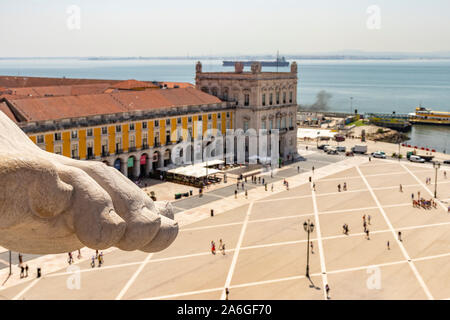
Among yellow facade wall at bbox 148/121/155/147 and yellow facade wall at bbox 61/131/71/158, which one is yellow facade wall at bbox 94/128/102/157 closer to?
yellow facade wall at bbox 61/131/71/158

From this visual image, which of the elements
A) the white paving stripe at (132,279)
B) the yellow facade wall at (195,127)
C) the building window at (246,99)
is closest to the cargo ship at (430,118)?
the building window at (246,99)

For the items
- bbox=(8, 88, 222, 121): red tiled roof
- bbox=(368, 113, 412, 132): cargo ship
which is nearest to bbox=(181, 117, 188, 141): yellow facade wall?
bbox=(8, 88, 222, 121): red tiled roof

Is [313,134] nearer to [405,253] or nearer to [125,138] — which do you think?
[125,138]

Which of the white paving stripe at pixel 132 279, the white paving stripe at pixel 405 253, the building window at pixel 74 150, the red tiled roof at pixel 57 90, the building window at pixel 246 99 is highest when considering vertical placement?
the red tiled roof at pixel 57 90

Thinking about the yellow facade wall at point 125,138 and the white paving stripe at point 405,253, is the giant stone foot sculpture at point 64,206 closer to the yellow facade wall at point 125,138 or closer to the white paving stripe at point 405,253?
the white paving stripe at point 405,253

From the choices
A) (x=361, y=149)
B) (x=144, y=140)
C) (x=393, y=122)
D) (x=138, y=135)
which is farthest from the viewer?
(x=393, y=122)

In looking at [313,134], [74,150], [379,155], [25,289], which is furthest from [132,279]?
[313,134]
